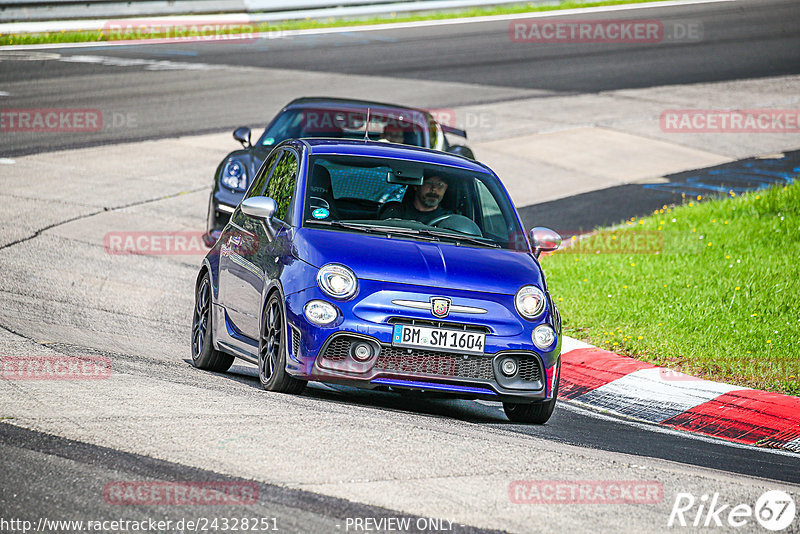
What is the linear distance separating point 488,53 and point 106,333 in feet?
66.2

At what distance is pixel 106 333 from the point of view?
31.1 ft

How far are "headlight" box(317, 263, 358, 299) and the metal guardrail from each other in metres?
20.5

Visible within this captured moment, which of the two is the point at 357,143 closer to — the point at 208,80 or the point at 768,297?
the point at 768,297

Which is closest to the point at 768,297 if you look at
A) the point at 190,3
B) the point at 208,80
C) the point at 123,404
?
the point at 123,404

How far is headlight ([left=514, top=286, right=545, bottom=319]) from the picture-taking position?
7.31 m

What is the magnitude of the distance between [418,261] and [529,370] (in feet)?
3.04

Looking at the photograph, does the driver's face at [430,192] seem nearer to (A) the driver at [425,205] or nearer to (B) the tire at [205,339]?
(A) the driver at [425,205]

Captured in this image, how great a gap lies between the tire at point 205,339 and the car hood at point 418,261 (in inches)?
59.4

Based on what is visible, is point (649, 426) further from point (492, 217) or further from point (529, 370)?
point (492, 217)

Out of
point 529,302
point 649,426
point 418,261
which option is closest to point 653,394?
point 649,426

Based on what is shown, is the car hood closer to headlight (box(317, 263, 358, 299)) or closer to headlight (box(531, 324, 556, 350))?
headlight (box(317, 263, 358, 299))

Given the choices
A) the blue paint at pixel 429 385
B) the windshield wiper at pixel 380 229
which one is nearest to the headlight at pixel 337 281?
the blue paint at pixel 429 385

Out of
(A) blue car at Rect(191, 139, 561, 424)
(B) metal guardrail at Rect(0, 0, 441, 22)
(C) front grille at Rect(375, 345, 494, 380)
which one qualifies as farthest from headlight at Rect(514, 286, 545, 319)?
(B) metal guardrail at Rect(0, 0, 441, 22)

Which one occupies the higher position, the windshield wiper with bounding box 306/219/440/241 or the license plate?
the windshield wiper with bounding box 306/219/440/241
